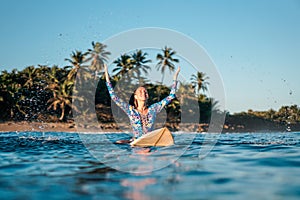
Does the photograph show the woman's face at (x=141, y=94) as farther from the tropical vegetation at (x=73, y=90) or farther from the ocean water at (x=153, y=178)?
the tropical vegetation at (x=73, y=90)

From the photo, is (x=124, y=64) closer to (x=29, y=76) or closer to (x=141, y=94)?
(x=29, y=76)

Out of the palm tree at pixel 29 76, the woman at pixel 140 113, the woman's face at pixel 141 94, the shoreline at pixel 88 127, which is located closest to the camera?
the woman's face at pixel 141 94

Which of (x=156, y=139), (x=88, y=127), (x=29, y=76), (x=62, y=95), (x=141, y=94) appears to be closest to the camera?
(x=156, y=139)

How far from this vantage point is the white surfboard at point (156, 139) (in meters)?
7.89

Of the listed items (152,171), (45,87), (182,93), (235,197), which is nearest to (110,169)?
(152,171)

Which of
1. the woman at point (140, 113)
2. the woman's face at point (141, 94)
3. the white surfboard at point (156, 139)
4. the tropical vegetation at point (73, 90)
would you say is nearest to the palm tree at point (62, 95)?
the tropical vegetation at point (73, 90)

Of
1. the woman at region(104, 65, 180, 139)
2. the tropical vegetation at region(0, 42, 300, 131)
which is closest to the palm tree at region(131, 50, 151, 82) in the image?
the tropical vegetation at region(0, 42, 300, 131)

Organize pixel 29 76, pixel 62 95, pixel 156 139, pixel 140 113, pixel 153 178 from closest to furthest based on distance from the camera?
pixel 153 178 < pixel 156 139 < pixel 140 113 < pixel 62 95 < pixel 29 76

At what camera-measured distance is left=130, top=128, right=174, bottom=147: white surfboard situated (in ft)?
25.9

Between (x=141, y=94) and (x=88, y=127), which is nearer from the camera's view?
(x=141, y=94)

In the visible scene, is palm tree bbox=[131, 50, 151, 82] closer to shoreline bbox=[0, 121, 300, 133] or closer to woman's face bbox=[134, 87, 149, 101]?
Answer: shoreline bbox=[0, 121, 300, 133]

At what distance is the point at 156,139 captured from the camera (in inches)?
313

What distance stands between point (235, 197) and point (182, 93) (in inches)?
2126

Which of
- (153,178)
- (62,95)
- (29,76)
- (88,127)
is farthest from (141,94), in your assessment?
(29,76)
